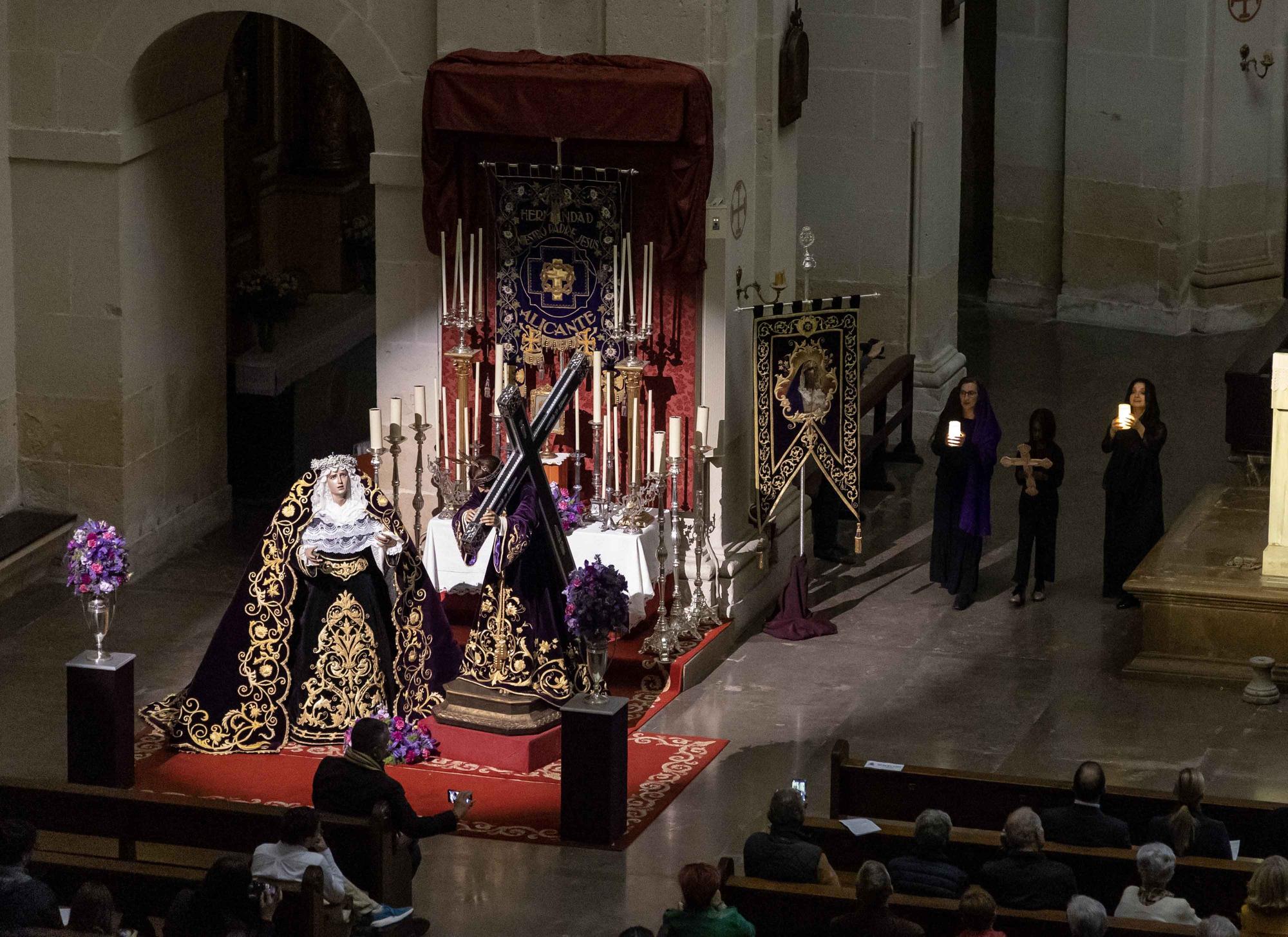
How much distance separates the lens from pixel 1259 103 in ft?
72.3

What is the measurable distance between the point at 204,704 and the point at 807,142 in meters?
7.77

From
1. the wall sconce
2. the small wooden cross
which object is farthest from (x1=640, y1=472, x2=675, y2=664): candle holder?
the wall sconce

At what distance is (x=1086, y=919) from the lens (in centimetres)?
928

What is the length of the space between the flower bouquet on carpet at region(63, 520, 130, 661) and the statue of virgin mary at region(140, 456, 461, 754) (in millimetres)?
826


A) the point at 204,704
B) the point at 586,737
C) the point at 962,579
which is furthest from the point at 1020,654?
the point at 204,704

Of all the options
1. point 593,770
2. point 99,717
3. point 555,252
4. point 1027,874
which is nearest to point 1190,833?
point 1027,874

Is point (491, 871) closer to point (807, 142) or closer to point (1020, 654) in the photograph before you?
point (1020, 654)

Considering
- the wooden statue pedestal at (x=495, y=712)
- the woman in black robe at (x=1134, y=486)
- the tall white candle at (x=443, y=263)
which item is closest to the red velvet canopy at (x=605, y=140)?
the tall white candle at (x=443, y=263)

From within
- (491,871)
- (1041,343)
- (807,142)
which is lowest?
(491,871)

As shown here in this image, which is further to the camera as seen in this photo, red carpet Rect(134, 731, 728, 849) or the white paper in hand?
red carpet Rect(134, 731, 728, 849)

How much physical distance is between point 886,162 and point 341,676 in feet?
24.3

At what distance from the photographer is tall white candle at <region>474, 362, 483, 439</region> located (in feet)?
49.4

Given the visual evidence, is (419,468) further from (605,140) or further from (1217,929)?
(1217,929)

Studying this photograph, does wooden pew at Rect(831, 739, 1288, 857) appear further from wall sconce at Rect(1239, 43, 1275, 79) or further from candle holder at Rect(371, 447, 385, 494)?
wall sconce at Rect(1239, 43, 1275, 79)
